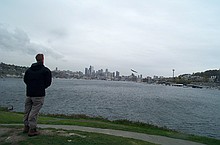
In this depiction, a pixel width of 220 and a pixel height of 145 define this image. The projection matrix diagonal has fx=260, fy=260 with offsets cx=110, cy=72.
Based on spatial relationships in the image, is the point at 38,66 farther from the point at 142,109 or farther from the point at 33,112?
the point at 142,109

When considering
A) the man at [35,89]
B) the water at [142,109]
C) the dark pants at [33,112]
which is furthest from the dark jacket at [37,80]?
the water at [142,109]

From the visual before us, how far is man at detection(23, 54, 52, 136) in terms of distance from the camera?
8.02 metres

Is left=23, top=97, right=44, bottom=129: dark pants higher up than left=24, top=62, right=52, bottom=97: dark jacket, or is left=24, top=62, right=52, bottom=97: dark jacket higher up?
left=24, top=62, right=52, bottom=97: dark jacket

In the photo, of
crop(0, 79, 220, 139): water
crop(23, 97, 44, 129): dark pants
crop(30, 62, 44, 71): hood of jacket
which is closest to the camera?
crop(23, 97, 44, 129): dark pants

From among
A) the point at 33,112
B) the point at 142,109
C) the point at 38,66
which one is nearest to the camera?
the point at 33,112

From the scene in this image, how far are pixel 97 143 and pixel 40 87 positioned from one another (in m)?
2.46

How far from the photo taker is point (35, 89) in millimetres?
8039

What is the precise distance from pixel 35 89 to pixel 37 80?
285 millimetres

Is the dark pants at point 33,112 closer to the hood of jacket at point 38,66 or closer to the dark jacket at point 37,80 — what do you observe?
the dark jacket at point 37,80

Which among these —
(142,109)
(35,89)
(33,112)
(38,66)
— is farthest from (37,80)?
(142,109)

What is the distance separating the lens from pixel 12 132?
864cm

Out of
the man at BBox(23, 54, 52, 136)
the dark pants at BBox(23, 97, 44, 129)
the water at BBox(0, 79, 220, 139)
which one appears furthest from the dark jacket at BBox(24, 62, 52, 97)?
the water at BBox(0, 79, 220, 139)

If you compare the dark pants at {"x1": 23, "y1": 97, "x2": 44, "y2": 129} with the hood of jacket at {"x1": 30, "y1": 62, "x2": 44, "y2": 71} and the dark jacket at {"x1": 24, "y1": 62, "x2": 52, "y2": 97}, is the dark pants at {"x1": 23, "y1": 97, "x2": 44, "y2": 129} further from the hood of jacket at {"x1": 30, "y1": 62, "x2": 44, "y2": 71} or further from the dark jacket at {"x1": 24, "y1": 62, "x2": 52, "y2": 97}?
the hood of jacket at {"x1": 30, "y1": 62, "x2": 44, "y2": 71}

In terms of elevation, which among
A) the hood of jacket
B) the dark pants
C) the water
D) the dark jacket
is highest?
the hood of jacket
